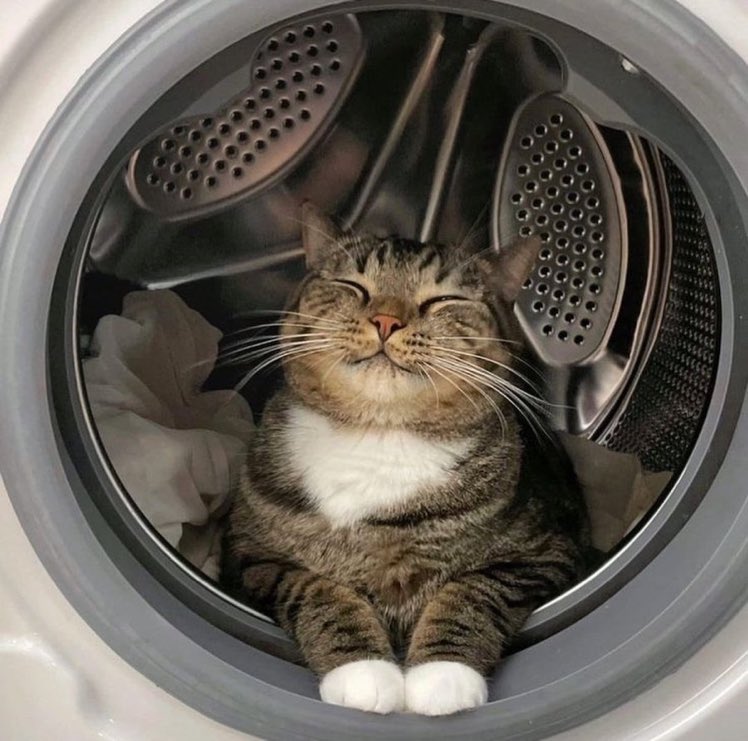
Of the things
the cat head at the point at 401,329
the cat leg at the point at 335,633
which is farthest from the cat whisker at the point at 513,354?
the cat leg at the point at 335,633

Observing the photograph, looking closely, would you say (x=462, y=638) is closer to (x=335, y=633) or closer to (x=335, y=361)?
(x=335, y=633)

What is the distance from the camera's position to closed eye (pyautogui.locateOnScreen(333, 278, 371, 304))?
1152 mm

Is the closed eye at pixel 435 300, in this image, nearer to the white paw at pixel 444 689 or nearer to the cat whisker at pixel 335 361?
the cat whisker at pixel 335 361

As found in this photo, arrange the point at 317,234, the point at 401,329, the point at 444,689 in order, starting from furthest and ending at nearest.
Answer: the point at 317,234 < the point at 401,329 < the point at 444,689

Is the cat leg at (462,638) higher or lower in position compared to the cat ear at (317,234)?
lower

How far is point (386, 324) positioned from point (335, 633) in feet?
1.17

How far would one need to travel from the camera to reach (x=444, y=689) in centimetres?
94

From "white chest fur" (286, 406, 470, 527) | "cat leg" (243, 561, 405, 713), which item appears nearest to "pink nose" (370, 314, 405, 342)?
"white chest fur" (286, 406, 470, 527)

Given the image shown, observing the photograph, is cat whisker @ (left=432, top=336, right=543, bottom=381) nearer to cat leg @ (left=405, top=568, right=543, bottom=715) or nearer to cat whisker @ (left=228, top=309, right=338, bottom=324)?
cat whisker @ (left=228, top=309, right=338, bottom=324)

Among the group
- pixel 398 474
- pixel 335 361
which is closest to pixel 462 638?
pixel 398 474

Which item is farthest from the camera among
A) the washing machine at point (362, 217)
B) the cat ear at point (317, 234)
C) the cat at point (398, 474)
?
the cat ear at point (317, 234)

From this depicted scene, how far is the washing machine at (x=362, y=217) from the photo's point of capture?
2.57 feet

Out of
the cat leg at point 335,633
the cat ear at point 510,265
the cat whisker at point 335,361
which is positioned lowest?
the cat leg at point 335,633

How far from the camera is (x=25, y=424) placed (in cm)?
82
